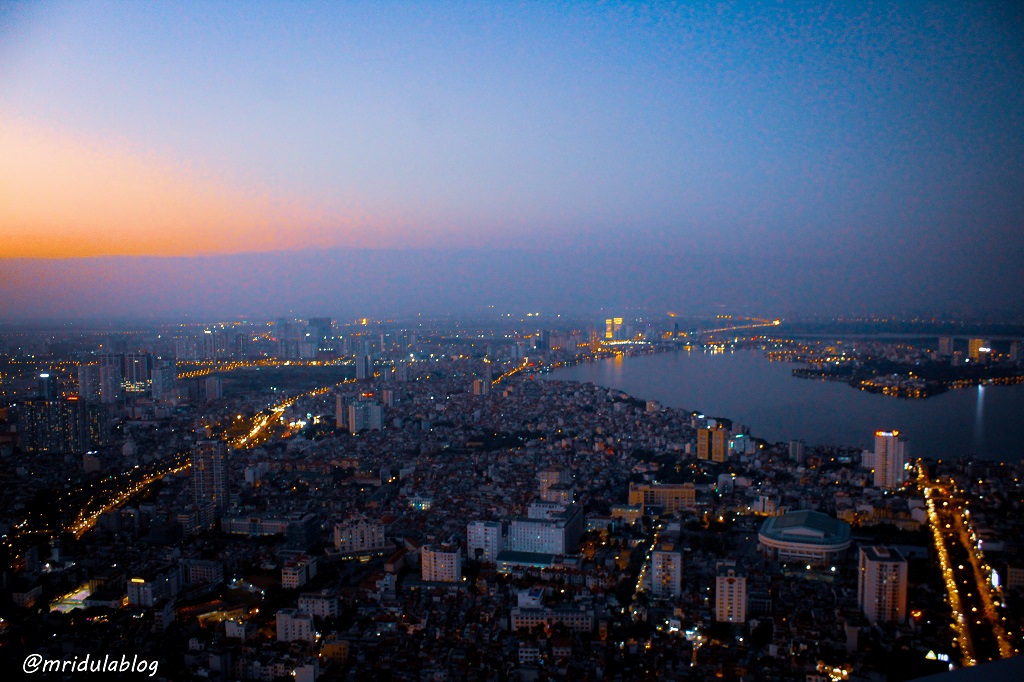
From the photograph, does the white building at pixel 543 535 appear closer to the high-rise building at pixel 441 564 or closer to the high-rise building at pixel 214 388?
the high-rise building at pixel 441 564

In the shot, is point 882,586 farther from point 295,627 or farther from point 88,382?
point 88,382

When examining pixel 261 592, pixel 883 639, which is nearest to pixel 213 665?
pixel 261 592

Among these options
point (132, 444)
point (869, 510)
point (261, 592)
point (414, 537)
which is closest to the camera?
point (261, 592)

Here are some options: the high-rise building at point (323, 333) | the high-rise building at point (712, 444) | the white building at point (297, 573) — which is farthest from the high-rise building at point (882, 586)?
the high-rise building at point (323, 333)

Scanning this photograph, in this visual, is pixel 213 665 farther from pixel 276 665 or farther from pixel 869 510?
pixel 869 510

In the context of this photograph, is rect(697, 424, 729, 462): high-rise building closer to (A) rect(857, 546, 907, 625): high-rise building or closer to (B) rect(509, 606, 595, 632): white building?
(A) rect(857, 546, 907, 625): high-rise building

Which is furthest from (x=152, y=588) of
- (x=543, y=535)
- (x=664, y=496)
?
(x=664, y=496)

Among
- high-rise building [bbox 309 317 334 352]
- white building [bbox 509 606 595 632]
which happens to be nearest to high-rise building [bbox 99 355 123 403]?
white building [bbox 509 606 595 632]
